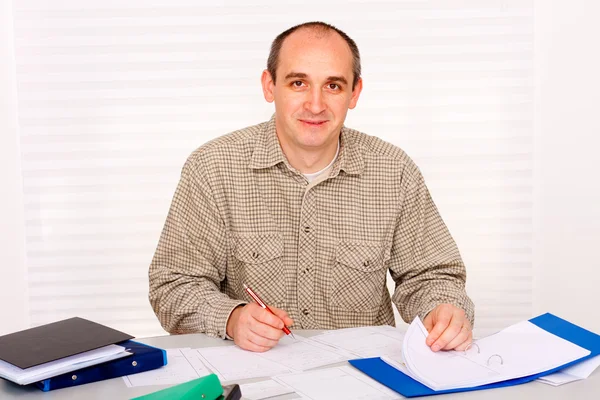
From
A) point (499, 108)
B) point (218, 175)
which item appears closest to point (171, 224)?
point (218, 175)

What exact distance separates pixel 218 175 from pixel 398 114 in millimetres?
1577

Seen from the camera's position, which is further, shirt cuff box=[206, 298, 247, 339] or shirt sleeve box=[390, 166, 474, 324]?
shirt sleeve box=[390, 166, 474, 324]

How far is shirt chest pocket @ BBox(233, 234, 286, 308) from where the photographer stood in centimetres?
225

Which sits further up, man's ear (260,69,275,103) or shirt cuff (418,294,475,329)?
man's ear (260,69,275,103)

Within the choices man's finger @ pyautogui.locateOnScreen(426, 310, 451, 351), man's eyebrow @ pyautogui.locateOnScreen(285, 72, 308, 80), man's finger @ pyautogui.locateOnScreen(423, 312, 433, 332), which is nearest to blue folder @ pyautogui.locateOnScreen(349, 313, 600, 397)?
man's finger @ pyautogui.locateOnScreen(426, 310, 451, 351)

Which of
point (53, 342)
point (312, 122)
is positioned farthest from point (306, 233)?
point (53, 342)

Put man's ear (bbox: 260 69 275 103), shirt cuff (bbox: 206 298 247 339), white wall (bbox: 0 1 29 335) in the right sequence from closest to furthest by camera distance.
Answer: shirt cuff (bbox: 206 298 247 339), man's ear (bbox: 260 69 275 103), white wall (bbox: 0 1 29 335)

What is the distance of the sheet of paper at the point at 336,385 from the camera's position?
139 cm

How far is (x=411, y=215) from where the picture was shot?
7.62 feet

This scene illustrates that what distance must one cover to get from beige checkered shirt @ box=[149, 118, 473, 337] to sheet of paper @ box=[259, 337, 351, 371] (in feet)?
1.62

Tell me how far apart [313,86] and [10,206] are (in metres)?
1.96

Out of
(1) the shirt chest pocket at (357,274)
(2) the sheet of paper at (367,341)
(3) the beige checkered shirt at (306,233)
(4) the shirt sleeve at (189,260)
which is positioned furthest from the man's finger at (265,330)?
(1) the shirt chest pocket at (357,274)

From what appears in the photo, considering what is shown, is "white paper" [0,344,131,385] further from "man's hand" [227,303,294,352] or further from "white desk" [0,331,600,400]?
"man's hand" [227,303,294,352]

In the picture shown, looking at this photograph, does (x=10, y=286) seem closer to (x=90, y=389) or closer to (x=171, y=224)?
(x=171, y=224)
